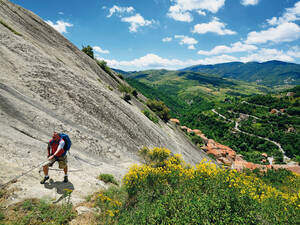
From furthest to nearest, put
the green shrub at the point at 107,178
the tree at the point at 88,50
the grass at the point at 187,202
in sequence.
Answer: the tree at the point at 88,50 < the green shrub at the point at 107,178 < the grass at the point at 187,202

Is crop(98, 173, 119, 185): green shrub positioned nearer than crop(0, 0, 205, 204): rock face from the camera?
No

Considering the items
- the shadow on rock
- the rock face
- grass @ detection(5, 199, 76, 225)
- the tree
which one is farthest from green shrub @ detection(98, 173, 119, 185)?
the tree

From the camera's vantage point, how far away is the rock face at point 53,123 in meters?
6.89

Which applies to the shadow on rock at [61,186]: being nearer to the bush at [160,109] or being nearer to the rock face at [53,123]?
the rock face at [53,123]

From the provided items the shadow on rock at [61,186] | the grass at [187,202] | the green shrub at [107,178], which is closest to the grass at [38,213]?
the shadow on rock at [61,186]

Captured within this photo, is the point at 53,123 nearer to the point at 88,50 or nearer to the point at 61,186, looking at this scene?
the point at 61,186

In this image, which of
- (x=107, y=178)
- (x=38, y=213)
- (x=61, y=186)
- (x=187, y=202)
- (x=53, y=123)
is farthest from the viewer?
(x=53, y=123)

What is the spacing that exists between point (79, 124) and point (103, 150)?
2.88 meters

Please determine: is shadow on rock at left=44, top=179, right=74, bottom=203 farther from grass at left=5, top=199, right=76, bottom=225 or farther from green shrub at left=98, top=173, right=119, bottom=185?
green shrub at left=98, top=173, right=119, bottom=185

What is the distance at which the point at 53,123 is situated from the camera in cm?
1025

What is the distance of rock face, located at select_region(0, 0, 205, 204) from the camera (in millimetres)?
6891

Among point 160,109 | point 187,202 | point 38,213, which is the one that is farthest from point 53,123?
point 160,109

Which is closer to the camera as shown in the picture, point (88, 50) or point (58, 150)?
point (58, 150)

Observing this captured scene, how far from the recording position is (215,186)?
718cm
